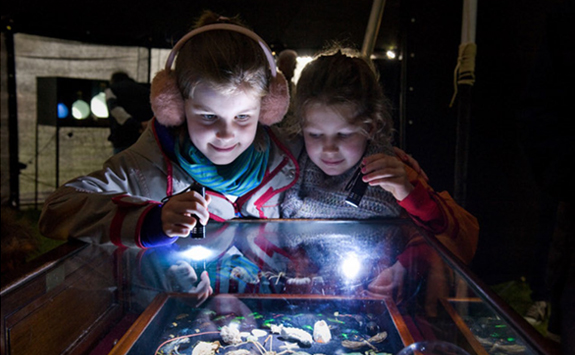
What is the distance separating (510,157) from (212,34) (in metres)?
1.27

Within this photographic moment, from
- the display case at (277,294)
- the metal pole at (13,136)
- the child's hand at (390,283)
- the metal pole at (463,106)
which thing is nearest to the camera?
the display case at (277,294)

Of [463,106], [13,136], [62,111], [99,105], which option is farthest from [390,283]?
[13,136]

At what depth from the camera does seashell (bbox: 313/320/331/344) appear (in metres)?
0.71

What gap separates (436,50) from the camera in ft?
4.36

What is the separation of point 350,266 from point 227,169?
13.6 inches

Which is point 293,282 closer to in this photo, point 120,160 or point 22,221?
point 120,160

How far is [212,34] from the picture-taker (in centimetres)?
79

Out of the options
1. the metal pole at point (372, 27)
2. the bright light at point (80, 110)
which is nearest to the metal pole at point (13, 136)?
the bright light at point (80, 110)

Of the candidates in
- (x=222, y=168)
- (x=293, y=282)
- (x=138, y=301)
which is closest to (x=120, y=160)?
(x=222, y=168)

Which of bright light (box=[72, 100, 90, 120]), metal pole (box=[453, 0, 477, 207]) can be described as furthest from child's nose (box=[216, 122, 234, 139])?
bright light (box=[72, 100, 90, 120])

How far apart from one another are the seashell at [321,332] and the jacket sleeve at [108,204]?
1.16 feet

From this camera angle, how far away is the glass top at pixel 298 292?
0.69 metres

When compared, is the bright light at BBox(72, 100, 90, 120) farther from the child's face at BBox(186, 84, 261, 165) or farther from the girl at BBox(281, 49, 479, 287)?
the girl at BBox(281, 49, 479, 287)

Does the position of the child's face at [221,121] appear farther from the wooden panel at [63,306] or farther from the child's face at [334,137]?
the wooden panel at [63,306]
